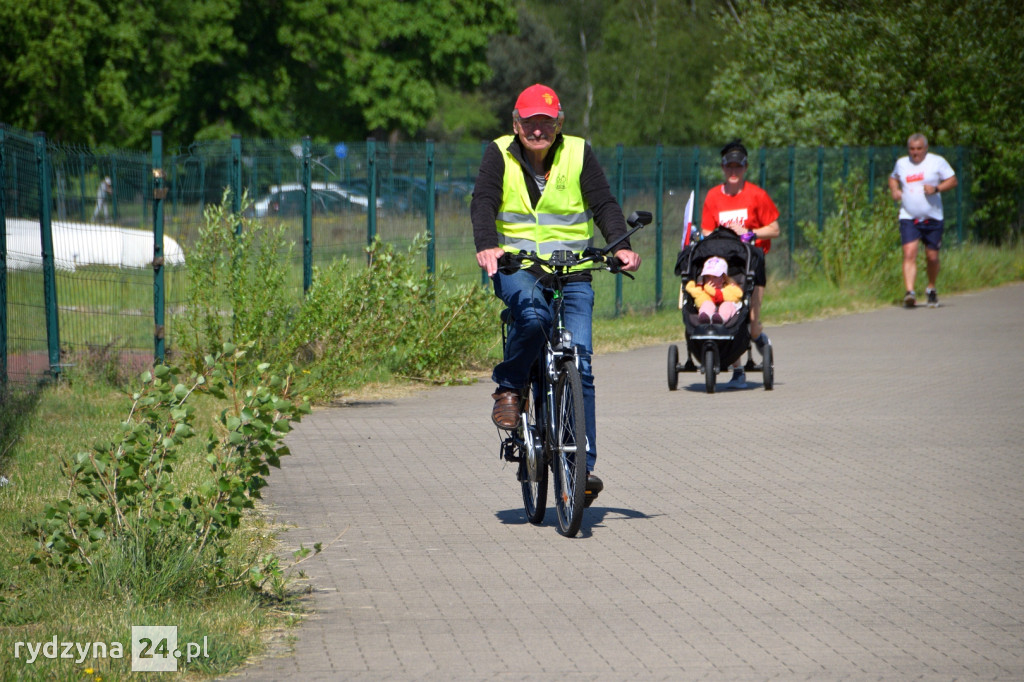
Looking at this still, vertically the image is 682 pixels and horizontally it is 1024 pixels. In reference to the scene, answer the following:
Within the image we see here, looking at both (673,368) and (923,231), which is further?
(923,231)

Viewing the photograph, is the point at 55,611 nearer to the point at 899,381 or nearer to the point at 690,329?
the point at 690,329

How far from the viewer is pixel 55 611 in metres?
4.91

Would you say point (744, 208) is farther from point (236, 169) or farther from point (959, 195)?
point (959, 195)

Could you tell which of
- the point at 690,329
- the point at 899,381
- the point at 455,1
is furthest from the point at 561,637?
the point at 455,1

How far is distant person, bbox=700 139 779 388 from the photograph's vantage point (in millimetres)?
11594

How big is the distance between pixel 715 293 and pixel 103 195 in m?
4.99

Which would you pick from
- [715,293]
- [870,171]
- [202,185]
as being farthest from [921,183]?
[202,185]

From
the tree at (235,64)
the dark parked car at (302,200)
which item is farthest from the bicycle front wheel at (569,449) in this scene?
the tree at (235,64)

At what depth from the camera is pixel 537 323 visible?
6.54m

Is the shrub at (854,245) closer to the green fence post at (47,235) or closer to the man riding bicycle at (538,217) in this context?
the green fence post at (47,235)

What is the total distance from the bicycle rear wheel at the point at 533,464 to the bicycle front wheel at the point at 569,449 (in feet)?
0.22

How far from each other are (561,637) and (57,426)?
17.6ft

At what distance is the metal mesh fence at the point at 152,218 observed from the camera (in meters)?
11.1

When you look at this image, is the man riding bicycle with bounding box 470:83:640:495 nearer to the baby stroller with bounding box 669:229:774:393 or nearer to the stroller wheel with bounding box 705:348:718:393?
the baby stroller with bounding box 669:229:774:393
